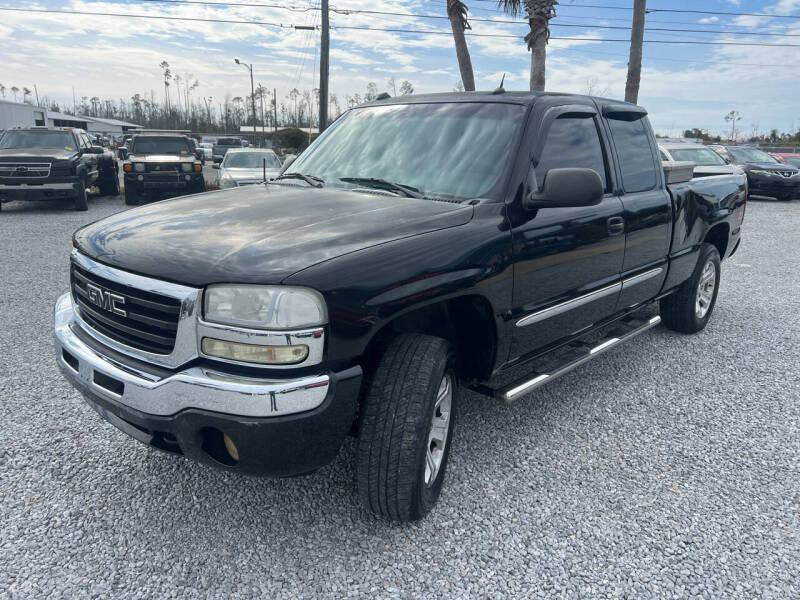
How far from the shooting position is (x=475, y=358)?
2910 millimetres

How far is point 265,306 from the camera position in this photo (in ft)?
6.65

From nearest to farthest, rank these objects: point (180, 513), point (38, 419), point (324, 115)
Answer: point (180, 513), point (38, 419), point (324, 115)

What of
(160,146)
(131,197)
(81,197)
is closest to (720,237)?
(81,197)

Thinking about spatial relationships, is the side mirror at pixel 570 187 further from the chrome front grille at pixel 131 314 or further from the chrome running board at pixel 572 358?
the chrome front grille at pixel 131 314

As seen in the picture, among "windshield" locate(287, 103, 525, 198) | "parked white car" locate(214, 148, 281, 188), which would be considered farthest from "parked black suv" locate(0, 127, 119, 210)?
"windshield" locate(287, 103, 525, 198)

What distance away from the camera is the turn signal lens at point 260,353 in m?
2.04

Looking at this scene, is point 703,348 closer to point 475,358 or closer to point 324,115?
Result: point 475,358

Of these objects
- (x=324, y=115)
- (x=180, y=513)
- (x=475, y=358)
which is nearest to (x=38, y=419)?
(x=180, y=513)

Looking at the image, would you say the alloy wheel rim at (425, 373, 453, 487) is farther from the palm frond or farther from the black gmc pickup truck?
the palm frond

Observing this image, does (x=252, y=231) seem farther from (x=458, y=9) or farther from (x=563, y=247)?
(x=458, y=9)

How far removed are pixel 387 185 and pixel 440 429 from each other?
128 centimetres

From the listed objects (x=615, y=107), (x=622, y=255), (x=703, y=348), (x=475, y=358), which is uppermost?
(x=615, y=107)

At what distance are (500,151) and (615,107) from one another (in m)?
1.48

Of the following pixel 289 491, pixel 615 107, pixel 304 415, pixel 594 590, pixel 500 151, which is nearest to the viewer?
pixel 304 415
